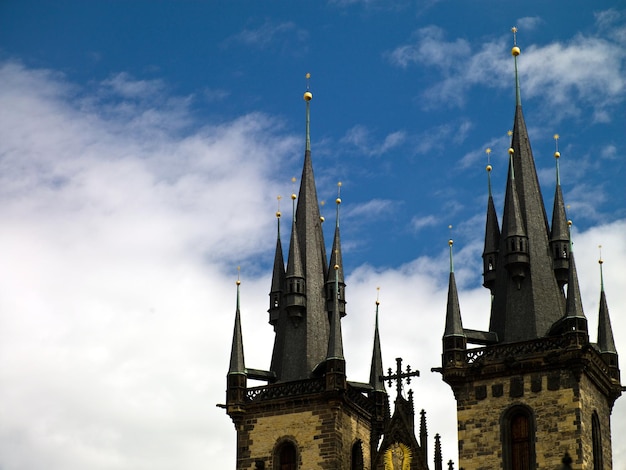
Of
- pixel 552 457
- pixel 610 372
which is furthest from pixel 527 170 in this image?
A: pixel 552 457

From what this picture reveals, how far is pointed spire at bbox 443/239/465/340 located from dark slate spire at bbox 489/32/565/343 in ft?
3.84

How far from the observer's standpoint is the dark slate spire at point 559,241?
160 feet

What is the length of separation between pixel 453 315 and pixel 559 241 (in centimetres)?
427

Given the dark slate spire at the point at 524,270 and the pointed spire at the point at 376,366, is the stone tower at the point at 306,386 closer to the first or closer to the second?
the pointed spire at the point at 376,366

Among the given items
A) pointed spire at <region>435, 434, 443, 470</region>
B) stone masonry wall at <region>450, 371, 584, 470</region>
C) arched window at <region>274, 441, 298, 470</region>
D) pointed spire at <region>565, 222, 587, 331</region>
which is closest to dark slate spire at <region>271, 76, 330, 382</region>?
arched window at <region>274, 441, 298, 470</region>

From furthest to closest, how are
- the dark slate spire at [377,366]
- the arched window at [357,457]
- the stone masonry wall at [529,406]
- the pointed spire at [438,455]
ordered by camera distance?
the dark slate spire at [377,366] → the arched window at [357,457] → the pointed spire at [438,455] → the stone masonry wall at [529,406]

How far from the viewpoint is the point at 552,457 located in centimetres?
4519

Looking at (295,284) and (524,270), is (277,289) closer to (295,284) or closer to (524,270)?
(295,284)

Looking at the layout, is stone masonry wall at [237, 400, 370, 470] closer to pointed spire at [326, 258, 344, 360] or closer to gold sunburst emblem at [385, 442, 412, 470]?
gold sunburst emblem at [385, 442, 412, 470]

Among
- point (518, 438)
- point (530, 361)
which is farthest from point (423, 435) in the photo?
point (530, 361)

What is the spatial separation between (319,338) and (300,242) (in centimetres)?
371

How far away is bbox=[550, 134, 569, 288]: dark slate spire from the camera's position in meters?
48.7

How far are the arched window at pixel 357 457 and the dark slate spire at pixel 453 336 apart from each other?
482cm

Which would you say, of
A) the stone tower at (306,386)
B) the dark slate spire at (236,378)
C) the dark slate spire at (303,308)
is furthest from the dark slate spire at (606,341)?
the dark slate spire at (236,378)
